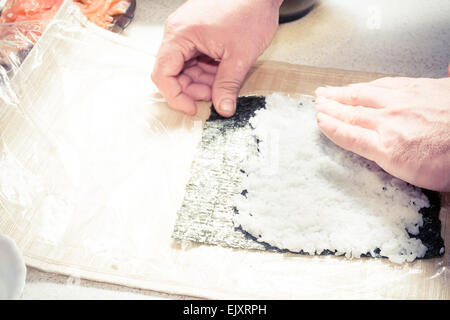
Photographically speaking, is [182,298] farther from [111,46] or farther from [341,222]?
[111,46]

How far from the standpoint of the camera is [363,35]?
1.41m

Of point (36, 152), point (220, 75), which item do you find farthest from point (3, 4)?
point (220, 75)

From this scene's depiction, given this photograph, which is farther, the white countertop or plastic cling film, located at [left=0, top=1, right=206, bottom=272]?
the white countertop

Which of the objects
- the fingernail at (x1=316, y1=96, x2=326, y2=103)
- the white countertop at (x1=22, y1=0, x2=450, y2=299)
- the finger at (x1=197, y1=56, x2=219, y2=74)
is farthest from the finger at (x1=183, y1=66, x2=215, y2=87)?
the fingernail at (x1=316, y1=96, x2=326, y2=103)

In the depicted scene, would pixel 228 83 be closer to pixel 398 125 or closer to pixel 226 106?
pixel 226 106

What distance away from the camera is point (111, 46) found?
1.36m

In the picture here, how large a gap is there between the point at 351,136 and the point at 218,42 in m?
0.46

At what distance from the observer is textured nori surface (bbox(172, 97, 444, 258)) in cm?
94

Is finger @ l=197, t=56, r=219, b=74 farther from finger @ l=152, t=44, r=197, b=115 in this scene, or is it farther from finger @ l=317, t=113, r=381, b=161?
finger @ l=317, t=113, r=381, b=161

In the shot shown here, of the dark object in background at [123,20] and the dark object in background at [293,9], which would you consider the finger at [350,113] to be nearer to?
the dark object in background at [293,9]

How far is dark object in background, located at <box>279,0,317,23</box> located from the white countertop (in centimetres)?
2

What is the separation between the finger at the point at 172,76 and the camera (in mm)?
1114

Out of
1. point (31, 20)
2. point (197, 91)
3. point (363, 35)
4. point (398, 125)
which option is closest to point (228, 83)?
point (197, 91)

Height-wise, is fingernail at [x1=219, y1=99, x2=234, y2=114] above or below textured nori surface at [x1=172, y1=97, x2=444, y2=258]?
above
